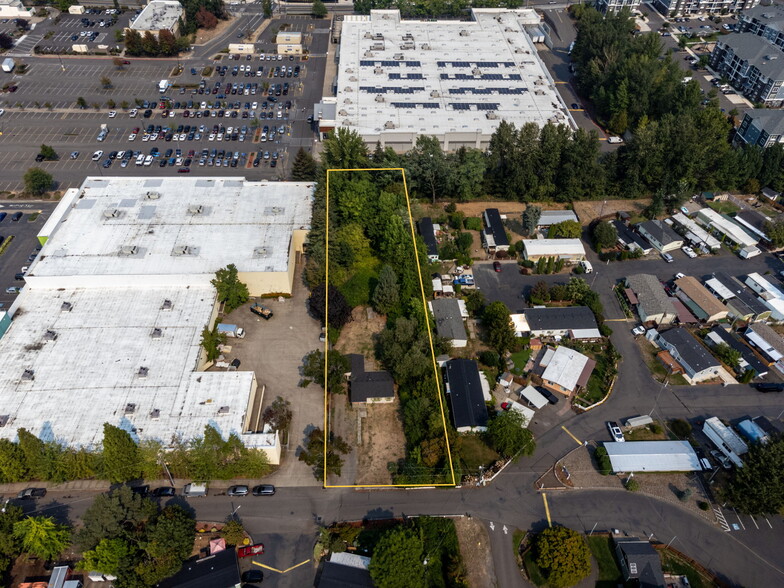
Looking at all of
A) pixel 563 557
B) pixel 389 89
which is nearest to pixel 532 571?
pixel 563 557

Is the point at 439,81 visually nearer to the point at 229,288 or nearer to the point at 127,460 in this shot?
the point at 229,288

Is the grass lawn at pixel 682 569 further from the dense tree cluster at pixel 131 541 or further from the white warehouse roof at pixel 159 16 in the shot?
the white warehouse roof at pixel 159 16

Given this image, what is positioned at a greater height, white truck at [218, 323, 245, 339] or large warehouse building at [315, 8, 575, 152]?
large warehouse building at [315, 8, 575, 152]

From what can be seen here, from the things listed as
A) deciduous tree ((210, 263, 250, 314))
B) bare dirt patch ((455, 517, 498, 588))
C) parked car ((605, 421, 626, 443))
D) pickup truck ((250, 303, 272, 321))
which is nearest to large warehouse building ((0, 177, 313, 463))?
deciduous tree ((210, 263, 250, 314))

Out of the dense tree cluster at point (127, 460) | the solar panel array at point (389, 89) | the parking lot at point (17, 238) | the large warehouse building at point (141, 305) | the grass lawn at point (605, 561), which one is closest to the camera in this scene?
the grass lawn at point (605, 561)

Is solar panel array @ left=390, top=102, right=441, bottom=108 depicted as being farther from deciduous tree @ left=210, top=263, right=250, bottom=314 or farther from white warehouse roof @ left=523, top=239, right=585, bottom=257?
deciduous tree @ left=210, top=263, right=250, bottom=314

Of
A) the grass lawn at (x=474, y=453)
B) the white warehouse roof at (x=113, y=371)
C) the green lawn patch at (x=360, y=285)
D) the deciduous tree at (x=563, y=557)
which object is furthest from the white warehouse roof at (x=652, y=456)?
the white warehouse roof at (x=113, y=371)

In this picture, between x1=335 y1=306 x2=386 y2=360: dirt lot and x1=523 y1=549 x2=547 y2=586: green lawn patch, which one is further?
x1=335 y1=306 x2=386 y2=360: dirt lot
